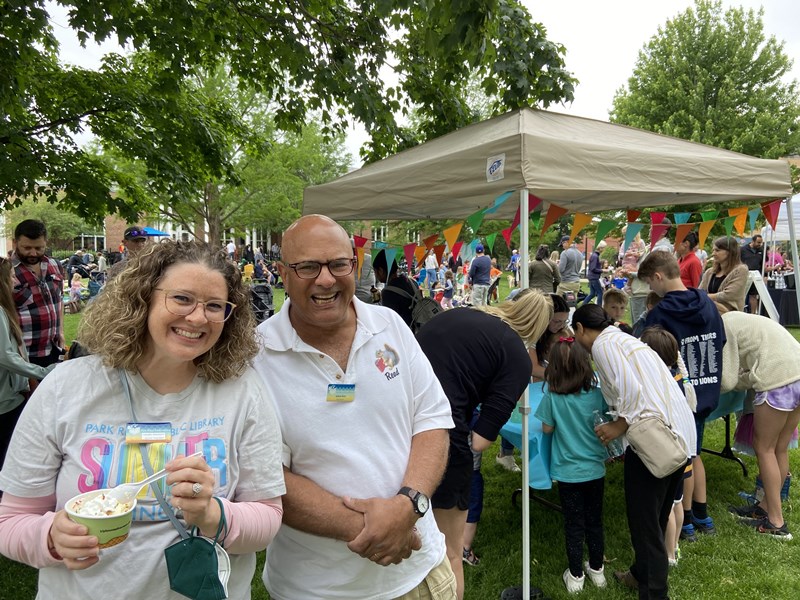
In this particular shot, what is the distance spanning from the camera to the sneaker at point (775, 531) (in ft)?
12.2

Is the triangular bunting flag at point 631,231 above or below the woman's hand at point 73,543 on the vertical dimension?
above

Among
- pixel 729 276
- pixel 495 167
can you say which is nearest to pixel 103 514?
pixel 495 167

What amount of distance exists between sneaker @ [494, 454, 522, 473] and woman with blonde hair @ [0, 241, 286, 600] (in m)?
4.01

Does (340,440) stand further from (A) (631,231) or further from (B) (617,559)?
(A) (631,231)

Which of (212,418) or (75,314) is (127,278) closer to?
(212,418)

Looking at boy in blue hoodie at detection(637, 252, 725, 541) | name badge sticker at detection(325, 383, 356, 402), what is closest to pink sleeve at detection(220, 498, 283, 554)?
name badge sticker at detection(325, 383, 356, 402)

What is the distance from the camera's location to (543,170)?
291cm

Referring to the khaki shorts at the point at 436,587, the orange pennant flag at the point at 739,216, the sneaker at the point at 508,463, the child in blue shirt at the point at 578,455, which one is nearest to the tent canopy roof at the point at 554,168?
the orange pennant flag at the point at 739,216

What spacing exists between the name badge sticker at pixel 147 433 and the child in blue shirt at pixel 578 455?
250 cm

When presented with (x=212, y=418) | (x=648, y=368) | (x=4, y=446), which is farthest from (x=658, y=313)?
(x=4, y=446)

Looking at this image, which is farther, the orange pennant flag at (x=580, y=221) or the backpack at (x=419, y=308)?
the backpack at (x=419, y=308)

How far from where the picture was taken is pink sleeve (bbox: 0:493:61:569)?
121cm

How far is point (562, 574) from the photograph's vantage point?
3.40 meters

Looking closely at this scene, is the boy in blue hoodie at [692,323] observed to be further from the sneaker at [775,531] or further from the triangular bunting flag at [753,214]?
the triangular bunting flag at [753,214]
